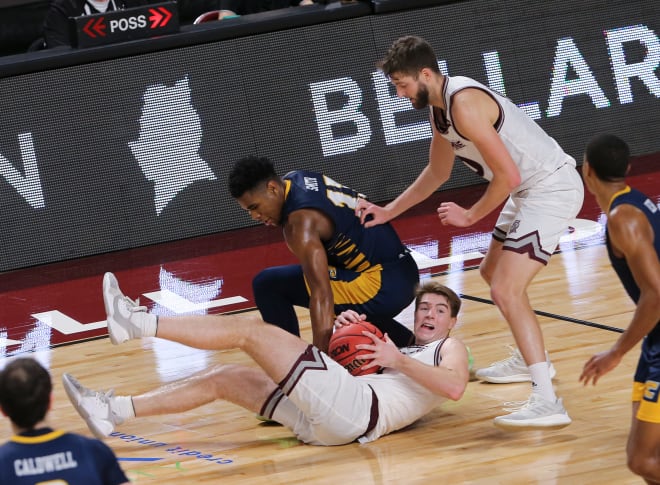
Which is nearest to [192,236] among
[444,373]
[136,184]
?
[136,184]

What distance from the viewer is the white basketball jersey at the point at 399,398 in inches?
199

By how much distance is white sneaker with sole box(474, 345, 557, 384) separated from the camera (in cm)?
577

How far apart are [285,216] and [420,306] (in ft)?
2.40

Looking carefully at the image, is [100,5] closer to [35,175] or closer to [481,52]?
[35,175]

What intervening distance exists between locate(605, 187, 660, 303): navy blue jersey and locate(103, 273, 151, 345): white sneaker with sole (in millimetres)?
1885

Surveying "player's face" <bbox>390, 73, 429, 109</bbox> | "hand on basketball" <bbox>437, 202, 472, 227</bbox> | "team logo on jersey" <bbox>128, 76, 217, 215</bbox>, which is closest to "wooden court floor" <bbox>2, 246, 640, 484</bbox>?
"hand on basketball" <bbox>437, 202, 472, 227</bbox>

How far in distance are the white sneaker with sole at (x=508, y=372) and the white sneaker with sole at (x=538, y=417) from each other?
2.15ft

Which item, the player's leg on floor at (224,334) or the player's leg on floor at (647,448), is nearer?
the player's leg on floor at (647,448)

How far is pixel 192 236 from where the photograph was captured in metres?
9.39

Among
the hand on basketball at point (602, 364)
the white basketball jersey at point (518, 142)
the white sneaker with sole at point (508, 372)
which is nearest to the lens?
the hand on basketball at point (602, 364)

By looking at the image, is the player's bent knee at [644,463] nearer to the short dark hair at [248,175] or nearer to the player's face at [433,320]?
the player's face at [433,320]

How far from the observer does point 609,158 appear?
4059mm

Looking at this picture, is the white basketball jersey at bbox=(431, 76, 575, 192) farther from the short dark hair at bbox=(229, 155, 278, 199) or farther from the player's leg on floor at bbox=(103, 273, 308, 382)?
Answer: the player's leg on floor at bbox=(103, 273, 308, 382)

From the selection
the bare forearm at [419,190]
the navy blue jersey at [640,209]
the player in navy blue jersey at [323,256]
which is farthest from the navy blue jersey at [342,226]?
the navy blue jersey at [640,209]
